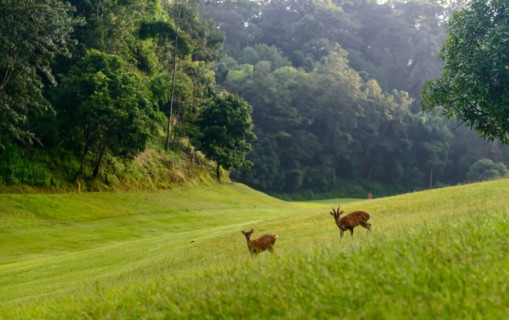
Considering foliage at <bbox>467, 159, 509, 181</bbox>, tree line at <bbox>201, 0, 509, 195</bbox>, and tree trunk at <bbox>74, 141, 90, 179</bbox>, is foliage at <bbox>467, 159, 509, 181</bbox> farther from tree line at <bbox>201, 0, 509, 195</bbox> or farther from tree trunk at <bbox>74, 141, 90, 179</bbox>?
tree trunk at <bbox>74, 141, 90, 179</bbox>

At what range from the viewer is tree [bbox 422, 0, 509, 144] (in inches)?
906

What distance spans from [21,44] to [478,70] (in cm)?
3457

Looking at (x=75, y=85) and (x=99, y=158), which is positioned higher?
(x=75, y=85)

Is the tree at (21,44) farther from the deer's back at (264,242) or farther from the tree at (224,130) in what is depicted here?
the deer's back at (264,242)

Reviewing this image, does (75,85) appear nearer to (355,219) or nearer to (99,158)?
(99,158)

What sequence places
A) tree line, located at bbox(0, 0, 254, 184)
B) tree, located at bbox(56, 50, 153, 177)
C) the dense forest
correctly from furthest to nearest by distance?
tree, located at bbox(56, 50, 153, 177)
the dense forest
tree line, located at bbox(0, 0, 254, 184)

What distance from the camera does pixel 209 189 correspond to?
68.5m

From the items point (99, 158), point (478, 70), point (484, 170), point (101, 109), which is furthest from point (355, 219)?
point (484, 170)

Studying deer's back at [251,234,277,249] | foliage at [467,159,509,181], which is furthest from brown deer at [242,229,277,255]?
foliage at [467,159,509,181]

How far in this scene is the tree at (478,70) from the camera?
75.5 ft

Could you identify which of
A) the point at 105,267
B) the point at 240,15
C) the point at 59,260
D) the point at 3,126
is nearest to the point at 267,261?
the point at 105,267

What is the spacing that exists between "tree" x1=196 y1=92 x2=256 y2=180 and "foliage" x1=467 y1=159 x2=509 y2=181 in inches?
2645

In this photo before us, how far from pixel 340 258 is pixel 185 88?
68.3 metres

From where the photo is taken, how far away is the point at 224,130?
72000 mm
